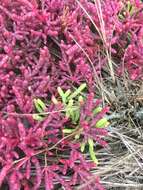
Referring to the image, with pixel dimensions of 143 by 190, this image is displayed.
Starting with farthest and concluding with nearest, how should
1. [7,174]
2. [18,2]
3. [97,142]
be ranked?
[18,2], [97,142], [7,174]

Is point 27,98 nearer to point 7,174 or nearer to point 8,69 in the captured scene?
point 8,69

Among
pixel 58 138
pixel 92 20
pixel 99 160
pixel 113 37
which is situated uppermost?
pixel 92 20

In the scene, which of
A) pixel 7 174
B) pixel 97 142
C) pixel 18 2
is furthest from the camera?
pixel 18 2

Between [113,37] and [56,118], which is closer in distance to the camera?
[56,118]

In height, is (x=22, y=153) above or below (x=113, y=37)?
below

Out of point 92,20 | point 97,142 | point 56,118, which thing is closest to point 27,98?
point 56,118

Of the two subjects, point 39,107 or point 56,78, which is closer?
point 39,107

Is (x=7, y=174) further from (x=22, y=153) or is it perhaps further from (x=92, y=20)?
(x=92, y=20)
